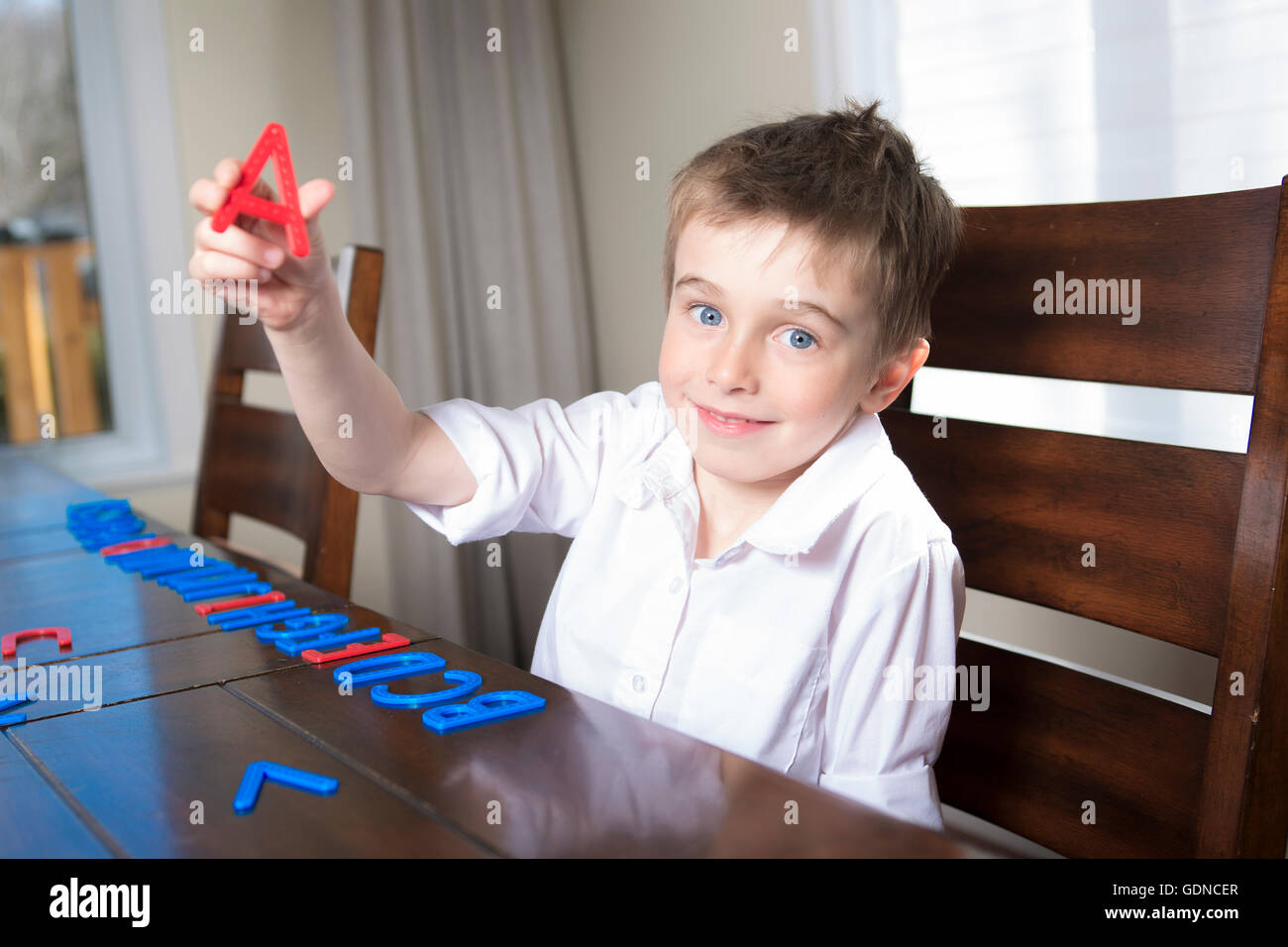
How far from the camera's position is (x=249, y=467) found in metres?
1.43

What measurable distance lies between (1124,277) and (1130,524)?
0.60 ft

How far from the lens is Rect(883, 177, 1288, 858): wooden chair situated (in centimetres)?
70

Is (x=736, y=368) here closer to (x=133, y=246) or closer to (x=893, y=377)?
(x=893, y=377)

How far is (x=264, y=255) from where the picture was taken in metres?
0.63

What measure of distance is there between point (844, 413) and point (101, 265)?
2048mm

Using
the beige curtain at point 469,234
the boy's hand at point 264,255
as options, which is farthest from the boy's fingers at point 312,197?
the beige curtain at point 469,234

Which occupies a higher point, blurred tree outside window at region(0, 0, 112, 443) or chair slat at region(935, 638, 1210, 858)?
blurred tree outside window at region(0, 0, 112, 443)

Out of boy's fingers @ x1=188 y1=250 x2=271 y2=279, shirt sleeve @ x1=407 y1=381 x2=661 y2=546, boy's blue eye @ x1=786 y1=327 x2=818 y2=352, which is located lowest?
shirt sleeve @ x1=407 y1=381 x2=661 y2=546

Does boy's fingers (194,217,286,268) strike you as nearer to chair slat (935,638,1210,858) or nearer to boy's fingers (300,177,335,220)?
boy's fingers (300,177,335,220)

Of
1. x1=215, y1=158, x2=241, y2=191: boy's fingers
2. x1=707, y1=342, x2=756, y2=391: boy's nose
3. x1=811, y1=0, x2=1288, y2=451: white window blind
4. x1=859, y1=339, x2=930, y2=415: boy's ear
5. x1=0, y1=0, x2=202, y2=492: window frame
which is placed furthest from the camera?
x1=0, y1=0, x2=202, y2=492: window frame

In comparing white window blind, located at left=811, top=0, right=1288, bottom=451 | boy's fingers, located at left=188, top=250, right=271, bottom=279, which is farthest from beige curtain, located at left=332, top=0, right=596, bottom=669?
boy's fingers, located at left=188, top=250, right=271, bottom=279

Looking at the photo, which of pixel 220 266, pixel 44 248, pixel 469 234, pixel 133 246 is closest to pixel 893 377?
pixel 220 266
